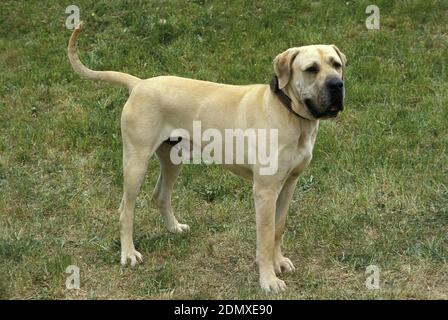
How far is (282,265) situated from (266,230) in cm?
43

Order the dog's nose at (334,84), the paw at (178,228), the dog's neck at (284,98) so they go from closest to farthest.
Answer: the dog's nose at (334,84) < the dog's neck at (284,98) < the paw at (178,228)

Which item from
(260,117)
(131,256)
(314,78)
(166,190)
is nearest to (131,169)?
(166,190)

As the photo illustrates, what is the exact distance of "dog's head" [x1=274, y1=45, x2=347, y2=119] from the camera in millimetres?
4242

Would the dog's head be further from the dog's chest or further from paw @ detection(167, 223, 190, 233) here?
paw @ detection(167, 223, 190, 233)

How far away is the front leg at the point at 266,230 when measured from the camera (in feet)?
14.9

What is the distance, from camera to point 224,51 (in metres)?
9.11

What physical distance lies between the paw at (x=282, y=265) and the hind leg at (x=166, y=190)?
0.98 meters

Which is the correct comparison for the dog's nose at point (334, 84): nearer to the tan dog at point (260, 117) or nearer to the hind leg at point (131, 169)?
the tan dog at point (260, 117)

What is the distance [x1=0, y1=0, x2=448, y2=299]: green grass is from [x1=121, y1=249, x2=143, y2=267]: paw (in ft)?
0.24

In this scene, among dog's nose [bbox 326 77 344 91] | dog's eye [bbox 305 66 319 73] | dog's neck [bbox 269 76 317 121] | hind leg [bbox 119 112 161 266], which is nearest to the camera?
dog's nose [bbox 326 77 344 91]

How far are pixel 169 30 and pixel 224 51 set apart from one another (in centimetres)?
94

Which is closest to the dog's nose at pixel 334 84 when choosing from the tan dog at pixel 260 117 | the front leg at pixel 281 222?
the tan dog at pixel 260 117

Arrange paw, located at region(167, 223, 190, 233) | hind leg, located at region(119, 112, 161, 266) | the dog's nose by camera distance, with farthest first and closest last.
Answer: paw, located at region(167, 223, 190, 233) → hind leg, located at region(119, 112, 161, 266) → the dog's nose

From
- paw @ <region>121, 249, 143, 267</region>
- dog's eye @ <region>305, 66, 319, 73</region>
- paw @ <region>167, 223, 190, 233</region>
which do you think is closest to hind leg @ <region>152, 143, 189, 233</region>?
paw @ <region>167, 223, 190, 233</region>
